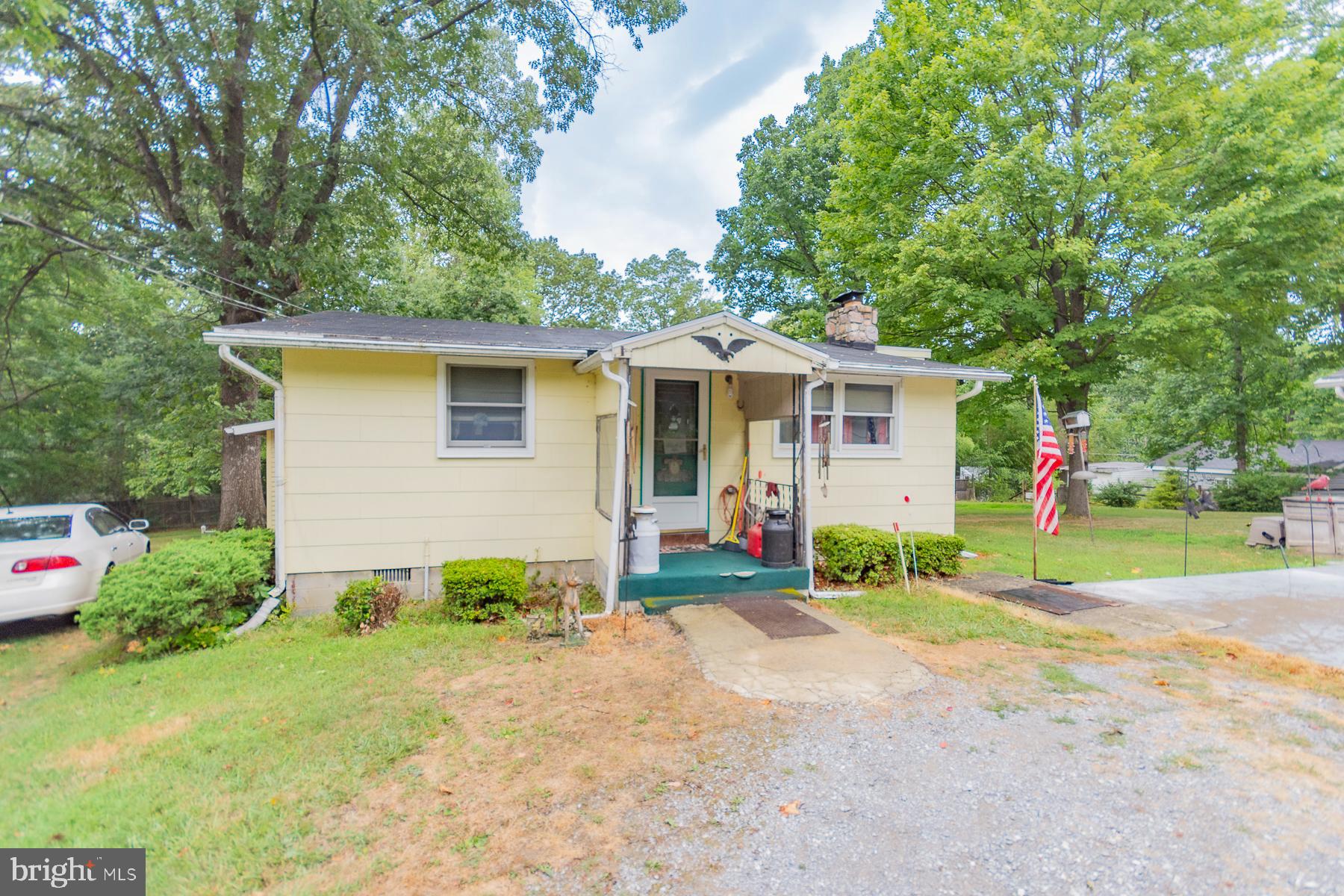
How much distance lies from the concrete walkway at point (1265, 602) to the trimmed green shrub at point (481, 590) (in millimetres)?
5648

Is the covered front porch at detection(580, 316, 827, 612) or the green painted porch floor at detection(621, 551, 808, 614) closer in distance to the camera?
the covered front porch at detection(580, 316, 827, 612)

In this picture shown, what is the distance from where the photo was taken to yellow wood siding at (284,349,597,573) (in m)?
6.13

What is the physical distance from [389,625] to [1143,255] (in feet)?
46.9

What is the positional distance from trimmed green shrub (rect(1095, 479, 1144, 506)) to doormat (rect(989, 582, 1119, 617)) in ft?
63.4

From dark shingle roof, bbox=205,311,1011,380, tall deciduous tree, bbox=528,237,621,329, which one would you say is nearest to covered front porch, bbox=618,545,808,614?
dark shingle roof, bbox=205,311,1011,380

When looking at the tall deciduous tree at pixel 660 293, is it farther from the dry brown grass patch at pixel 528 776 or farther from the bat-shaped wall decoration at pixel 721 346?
the dry brown grass patch at pixel 528 776

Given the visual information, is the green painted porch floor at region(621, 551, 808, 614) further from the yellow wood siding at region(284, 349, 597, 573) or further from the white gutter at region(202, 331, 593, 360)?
the white gutter at region(202, 331, 593, 360)

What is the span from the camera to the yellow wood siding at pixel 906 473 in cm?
776

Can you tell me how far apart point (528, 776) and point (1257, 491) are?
70.9 ft

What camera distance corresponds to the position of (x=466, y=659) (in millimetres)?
4867

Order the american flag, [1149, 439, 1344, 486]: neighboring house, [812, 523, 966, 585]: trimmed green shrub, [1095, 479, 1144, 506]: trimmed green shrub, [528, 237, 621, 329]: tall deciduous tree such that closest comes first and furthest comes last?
[812, 523, 966, 585]: trimmed green shrub → the american flag → [1149, 439, 1344, 486]: neighboring house → [1095, 479, 1144, 506]: trimmed green shrub → [528, 237, 621, 329]: tall deciduous tree

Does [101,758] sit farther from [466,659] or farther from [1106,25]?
[1106,25]

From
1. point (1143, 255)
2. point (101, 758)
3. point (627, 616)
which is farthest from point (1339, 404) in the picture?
point (101, 758)

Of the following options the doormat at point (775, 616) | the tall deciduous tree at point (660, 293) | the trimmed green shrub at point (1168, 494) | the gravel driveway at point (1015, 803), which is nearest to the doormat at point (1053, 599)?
the gravel driveway at point (1015, 803)
